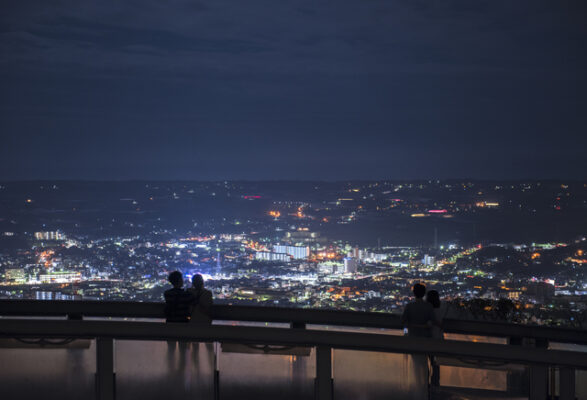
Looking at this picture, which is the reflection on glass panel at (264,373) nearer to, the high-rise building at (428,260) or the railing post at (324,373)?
the railing post at (324,373)

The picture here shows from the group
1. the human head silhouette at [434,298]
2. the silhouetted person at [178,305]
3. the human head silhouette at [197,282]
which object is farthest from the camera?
the human head silhouette at [197,282]

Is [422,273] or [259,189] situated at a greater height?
[259,189]

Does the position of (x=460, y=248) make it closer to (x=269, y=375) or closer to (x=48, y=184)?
(x=269, y=375)

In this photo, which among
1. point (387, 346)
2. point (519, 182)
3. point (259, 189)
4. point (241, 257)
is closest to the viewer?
point (387, 346)

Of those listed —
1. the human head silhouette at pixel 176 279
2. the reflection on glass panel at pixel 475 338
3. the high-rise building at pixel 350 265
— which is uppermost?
the human head silhouette at pixel 176 279

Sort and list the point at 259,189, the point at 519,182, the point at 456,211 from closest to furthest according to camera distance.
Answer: the point at 456,211 → the point at 519,182 → the point at 259,189

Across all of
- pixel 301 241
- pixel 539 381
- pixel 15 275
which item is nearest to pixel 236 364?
pixel 539 381

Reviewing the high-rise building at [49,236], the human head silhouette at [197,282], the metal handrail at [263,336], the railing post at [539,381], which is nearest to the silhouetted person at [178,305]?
the human head silhouette at [197,282]

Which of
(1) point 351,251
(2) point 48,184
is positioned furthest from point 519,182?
(2) point 48,184
